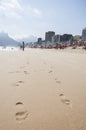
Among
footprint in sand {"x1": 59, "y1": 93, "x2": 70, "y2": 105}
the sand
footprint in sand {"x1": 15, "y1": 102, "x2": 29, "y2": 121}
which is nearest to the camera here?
the sand

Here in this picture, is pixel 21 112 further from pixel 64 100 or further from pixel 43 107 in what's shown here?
pixel 64 100

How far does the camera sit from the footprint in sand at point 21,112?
2102 mm

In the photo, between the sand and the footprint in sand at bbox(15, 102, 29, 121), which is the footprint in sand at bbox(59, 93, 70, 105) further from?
the footprint in sand at bbox(15, 102, 29, 121)

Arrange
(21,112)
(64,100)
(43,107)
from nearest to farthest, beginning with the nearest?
(21,112)
(43,107)
(64,100)

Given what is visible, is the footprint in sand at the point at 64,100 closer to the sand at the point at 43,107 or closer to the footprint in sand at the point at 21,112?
the sand at the point at 43,107

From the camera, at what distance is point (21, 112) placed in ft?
7.36

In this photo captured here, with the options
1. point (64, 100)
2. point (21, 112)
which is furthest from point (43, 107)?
point (64, 100)

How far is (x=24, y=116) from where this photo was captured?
2131 millimetres

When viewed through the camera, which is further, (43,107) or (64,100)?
(64,100)

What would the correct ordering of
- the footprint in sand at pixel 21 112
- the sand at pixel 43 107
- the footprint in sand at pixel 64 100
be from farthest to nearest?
1. the footprint in sand at pixel 64 100
2. the footprint in sand at pixel 21 112
3. the sand at pixel 43 107

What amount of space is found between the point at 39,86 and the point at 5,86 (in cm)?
60

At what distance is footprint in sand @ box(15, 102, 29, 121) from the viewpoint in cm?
210

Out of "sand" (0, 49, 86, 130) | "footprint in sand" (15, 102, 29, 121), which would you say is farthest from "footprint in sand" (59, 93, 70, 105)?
"footprint in sand" (15, 102, 29, 121)

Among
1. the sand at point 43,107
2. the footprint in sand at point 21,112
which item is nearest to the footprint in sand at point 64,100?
the sand at point 43,107
